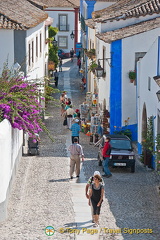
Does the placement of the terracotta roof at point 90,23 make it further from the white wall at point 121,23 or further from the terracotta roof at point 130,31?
the terracotta roof at point 130,31

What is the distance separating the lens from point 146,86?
1025 inches

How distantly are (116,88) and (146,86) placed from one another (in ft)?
15.1

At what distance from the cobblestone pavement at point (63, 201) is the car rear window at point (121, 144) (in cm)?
82

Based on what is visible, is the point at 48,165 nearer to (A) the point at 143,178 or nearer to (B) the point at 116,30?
(A) the point at 143,178

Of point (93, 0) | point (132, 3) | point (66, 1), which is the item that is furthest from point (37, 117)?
point (66, 1)

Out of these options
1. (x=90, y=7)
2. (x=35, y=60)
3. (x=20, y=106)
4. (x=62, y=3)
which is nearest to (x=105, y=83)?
(x=35, y=60)

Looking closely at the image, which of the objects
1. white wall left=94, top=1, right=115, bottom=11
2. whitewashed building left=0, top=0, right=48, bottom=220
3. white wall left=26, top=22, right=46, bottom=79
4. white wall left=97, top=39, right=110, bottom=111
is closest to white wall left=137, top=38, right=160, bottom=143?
white wall left=97, top=39, right=110, bottom=111

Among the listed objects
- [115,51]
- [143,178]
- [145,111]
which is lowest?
[143,178]

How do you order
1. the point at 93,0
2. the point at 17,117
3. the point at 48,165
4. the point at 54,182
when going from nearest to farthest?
the point at 17,117 < the point at 54,182 < the point at 48,165 < the point at 93,0

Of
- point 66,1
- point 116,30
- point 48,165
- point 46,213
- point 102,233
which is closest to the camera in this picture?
point 102,233

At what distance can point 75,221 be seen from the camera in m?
→ 17.5

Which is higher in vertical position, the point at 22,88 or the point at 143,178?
the point at 22,88

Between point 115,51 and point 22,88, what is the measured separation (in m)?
9.63

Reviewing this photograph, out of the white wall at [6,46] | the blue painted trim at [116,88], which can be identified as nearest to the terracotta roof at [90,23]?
the blue painted trim at [116,88]
